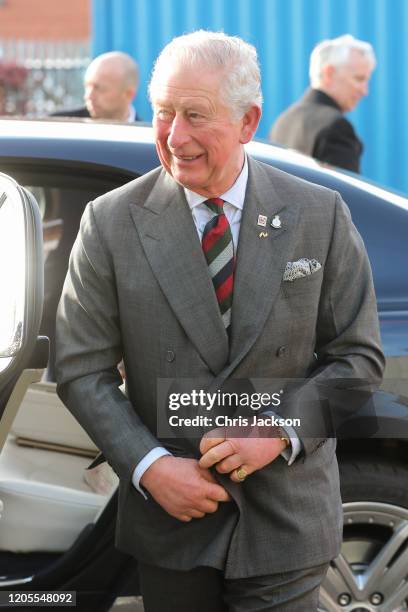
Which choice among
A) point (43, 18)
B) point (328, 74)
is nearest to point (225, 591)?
point (328, 74)

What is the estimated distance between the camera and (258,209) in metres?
2.19

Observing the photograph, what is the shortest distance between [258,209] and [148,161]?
2.45 feet

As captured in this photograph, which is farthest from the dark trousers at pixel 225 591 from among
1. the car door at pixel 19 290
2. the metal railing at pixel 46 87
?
the metal railing at pixel 46 87

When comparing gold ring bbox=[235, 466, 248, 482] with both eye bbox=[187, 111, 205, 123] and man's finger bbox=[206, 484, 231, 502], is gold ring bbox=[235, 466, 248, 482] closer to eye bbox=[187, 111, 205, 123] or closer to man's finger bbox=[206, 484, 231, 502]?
man's finger bbox=[206, 484, 231, 502]

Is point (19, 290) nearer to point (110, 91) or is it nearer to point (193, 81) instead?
point (193, 81)

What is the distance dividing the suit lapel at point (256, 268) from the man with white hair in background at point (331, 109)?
342 centimetres

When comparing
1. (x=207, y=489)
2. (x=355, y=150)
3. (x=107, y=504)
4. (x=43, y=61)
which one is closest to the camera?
(x=207, y=489)

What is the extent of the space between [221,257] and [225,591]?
658 millimetres

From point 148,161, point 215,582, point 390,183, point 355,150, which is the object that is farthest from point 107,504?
point 390,183

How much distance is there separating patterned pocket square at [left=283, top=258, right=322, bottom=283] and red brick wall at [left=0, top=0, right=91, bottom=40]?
777 inches

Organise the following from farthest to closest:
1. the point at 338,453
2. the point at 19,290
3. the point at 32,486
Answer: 1. the point at 32,486
2. the point at 338,453
3. the point at 19,290

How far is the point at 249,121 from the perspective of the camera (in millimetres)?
2150

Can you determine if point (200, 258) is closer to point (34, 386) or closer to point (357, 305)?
point (357, 305)

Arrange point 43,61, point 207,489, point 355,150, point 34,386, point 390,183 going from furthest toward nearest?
point 43,61, point 390,183, point 355,150, point 34,386, point 207,489
